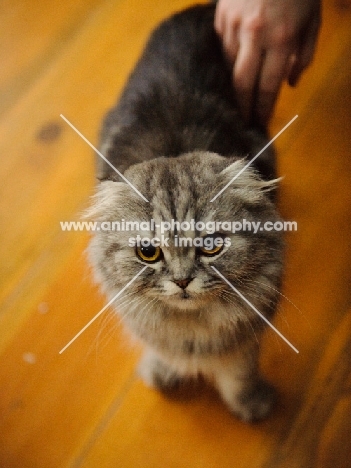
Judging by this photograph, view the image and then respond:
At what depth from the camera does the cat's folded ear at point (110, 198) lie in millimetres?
655

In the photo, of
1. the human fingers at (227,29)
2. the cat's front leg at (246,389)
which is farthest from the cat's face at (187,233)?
the human fingers at (227,29)

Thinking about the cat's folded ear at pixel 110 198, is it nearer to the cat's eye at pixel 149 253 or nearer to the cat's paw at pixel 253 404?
the cat's eye at pixel 149 253

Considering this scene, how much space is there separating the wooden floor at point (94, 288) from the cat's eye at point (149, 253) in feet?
0.79

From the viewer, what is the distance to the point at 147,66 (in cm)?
92

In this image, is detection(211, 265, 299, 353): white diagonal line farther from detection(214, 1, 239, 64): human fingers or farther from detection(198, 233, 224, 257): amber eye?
detection(214, 1, 239, 64): human fingers

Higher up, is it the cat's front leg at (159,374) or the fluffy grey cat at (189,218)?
the fluffy grey cat at (189,218)

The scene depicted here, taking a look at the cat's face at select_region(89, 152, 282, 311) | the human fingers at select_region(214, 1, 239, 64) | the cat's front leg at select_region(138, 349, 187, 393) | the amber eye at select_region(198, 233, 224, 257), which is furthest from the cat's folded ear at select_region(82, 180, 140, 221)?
the human fingers at select_region(214, 1, 239, 64)

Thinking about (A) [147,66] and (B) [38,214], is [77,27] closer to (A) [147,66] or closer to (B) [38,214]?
(A) [147,66]

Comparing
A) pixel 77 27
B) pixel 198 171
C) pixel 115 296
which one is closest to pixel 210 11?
pixel 77 27

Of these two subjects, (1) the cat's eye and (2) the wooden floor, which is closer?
(1) the cat's eye

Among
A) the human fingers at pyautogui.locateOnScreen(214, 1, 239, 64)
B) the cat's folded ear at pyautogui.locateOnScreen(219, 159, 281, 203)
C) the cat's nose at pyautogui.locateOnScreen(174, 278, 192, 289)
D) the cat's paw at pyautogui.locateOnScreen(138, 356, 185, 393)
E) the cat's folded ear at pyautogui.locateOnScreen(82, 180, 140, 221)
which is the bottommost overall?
the cat's paw at pyautogui.locateOnScreen(138, 356, 185, 393)

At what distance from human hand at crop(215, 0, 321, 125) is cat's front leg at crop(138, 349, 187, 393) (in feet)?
1.50

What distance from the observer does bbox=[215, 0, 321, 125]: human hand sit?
0.82 metres

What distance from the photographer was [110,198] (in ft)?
2.24
